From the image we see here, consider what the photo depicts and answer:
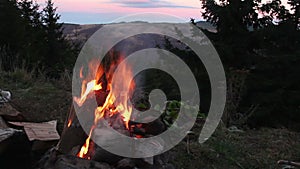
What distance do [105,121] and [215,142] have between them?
1317 mm

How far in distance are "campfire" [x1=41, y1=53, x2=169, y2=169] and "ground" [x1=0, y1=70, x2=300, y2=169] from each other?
1.43 ft

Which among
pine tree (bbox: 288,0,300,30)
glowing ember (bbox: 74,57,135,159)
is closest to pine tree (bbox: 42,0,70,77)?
pine tree (bbox: 288,0,300,30)

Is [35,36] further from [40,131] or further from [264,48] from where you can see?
Result: [40,131]

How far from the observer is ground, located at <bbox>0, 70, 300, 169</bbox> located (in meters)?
3.52

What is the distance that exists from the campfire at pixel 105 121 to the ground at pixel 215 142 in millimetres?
435

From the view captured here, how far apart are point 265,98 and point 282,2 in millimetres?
3156

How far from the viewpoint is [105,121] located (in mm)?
3096

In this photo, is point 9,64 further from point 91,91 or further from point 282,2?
point 282,2

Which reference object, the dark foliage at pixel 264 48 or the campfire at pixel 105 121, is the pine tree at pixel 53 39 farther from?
the campfire at pixel 105 121

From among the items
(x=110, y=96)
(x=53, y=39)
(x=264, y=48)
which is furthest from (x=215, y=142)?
(x=53, y=39)

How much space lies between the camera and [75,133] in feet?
10.1

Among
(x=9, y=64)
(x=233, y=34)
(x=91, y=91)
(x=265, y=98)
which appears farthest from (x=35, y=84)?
(x=233, y=34)

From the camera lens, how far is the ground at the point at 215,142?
3520mm

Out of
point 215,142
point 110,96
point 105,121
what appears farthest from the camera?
point 215,142
